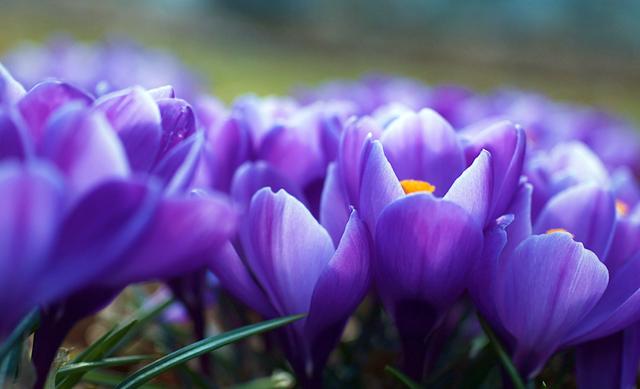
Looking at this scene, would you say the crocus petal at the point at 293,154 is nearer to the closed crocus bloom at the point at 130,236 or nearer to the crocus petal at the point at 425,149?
the crocus petal at the point at 425,149

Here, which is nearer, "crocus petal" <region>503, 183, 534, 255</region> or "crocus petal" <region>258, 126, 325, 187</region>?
"crocus petal" <region>503, 183, 534, 255</region>

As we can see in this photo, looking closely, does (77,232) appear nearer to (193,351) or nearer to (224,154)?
(193,351)

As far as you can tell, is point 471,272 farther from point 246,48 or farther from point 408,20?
point 408,20

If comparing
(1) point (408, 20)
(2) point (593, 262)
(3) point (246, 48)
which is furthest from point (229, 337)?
(1) point (408, 20)

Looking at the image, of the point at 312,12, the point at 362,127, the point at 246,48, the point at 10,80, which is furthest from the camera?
the point at 312,12

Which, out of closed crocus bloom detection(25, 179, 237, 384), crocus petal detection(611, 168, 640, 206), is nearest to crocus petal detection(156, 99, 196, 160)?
closed crocus bloom detection(25, 179, 237, 384)

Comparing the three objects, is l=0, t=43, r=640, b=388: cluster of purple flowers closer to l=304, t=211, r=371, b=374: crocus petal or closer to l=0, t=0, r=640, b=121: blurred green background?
l=304, t=211, r=371, b=374: crocus petal

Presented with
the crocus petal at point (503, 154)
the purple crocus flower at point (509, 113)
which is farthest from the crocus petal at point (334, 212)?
the purple crocus flower at point (509, 113)
